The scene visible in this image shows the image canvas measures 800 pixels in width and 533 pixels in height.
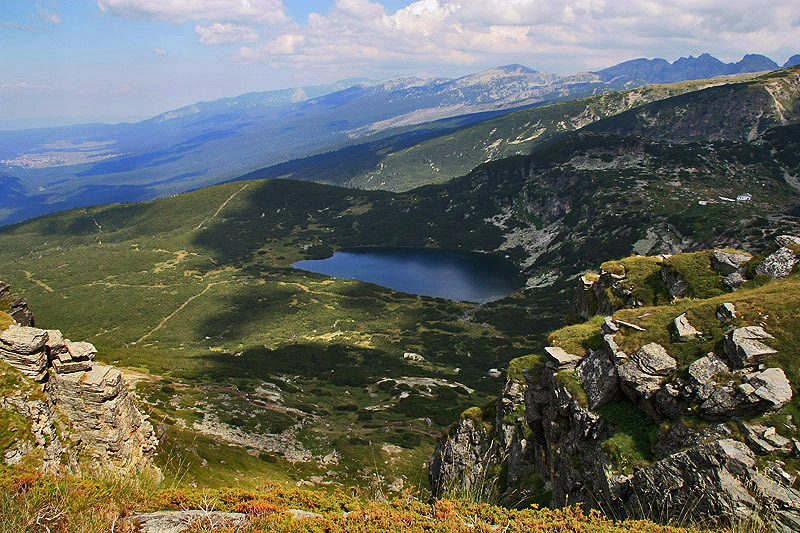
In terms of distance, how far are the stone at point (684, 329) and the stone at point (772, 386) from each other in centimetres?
349

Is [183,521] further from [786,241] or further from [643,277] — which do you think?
[786,241]

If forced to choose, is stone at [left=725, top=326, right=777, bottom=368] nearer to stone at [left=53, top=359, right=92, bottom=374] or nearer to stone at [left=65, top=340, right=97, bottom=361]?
stone at [left=65, top=340, right=97, bottom=361]

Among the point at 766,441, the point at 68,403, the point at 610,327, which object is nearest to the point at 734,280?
the point at 610,327

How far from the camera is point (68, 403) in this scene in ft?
73.3

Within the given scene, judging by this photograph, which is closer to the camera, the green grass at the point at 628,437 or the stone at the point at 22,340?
the green grass at the point at 628,437

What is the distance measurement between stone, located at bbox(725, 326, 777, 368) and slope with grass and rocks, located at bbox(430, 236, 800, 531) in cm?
4

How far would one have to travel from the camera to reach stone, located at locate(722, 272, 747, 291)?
31.0 metres

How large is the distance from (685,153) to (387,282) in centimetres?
14322

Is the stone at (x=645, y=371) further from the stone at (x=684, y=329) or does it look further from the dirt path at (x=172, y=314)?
the dirt path at (x=172, y=314)

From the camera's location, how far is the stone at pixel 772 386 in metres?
16.8

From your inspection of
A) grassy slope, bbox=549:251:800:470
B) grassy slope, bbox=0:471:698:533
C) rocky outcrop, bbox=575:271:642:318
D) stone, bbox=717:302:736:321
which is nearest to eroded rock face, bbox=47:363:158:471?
grassy slope, bbox=0:471:698:533

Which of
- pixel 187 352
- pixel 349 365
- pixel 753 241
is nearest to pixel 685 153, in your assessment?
pixel 753 241

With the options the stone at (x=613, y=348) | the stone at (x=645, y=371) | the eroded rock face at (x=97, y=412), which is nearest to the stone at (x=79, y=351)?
the eroded rock face at (x=97, y=412)

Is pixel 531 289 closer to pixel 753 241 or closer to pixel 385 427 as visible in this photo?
pixel 753 241
